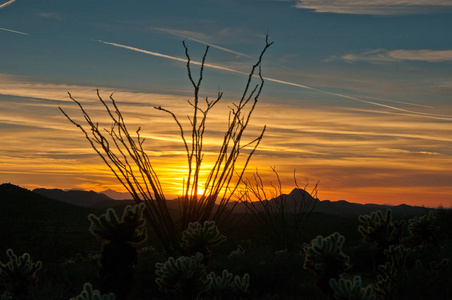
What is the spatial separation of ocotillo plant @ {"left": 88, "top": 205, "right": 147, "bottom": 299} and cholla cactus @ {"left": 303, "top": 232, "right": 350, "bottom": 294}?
3.60ft

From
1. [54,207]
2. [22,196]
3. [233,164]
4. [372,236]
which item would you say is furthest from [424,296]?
[22,196]

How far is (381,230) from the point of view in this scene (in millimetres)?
3959

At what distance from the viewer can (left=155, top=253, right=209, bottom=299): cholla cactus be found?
2.99 meters

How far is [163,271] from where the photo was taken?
305cm

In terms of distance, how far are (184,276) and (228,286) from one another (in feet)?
2.49

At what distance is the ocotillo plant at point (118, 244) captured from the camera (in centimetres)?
294

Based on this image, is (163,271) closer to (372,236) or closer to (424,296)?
(372,236)

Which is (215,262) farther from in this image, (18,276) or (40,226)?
(40,226)

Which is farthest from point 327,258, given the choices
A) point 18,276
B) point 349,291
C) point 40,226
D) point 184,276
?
point 40,226

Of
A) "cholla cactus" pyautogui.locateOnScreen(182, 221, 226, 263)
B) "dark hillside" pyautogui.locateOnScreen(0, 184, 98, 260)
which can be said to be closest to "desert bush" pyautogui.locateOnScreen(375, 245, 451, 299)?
"cholla cactus" pyautogui.locateOnScreen(182, 221, 226, 263)

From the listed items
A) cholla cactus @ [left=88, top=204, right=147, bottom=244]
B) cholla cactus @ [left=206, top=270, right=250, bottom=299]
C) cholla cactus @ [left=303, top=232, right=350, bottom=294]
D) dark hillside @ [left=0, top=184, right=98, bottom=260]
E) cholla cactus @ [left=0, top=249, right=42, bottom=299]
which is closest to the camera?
cholla cactus @ [left=88, top=204, right=147, bottom=244]

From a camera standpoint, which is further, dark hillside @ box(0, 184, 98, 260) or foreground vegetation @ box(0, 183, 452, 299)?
dark hillside @ box(0, 184, 98, 260)

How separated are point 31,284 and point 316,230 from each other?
11.8 m

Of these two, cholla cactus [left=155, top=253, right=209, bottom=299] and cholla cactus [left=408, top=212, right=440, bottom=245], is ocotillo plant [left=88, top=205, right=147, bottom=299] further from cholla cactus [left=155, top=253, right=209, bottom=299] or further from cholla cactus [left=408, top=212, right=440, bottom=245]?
cholla cactus [left=408, top=212, right=440, bottom=245]
